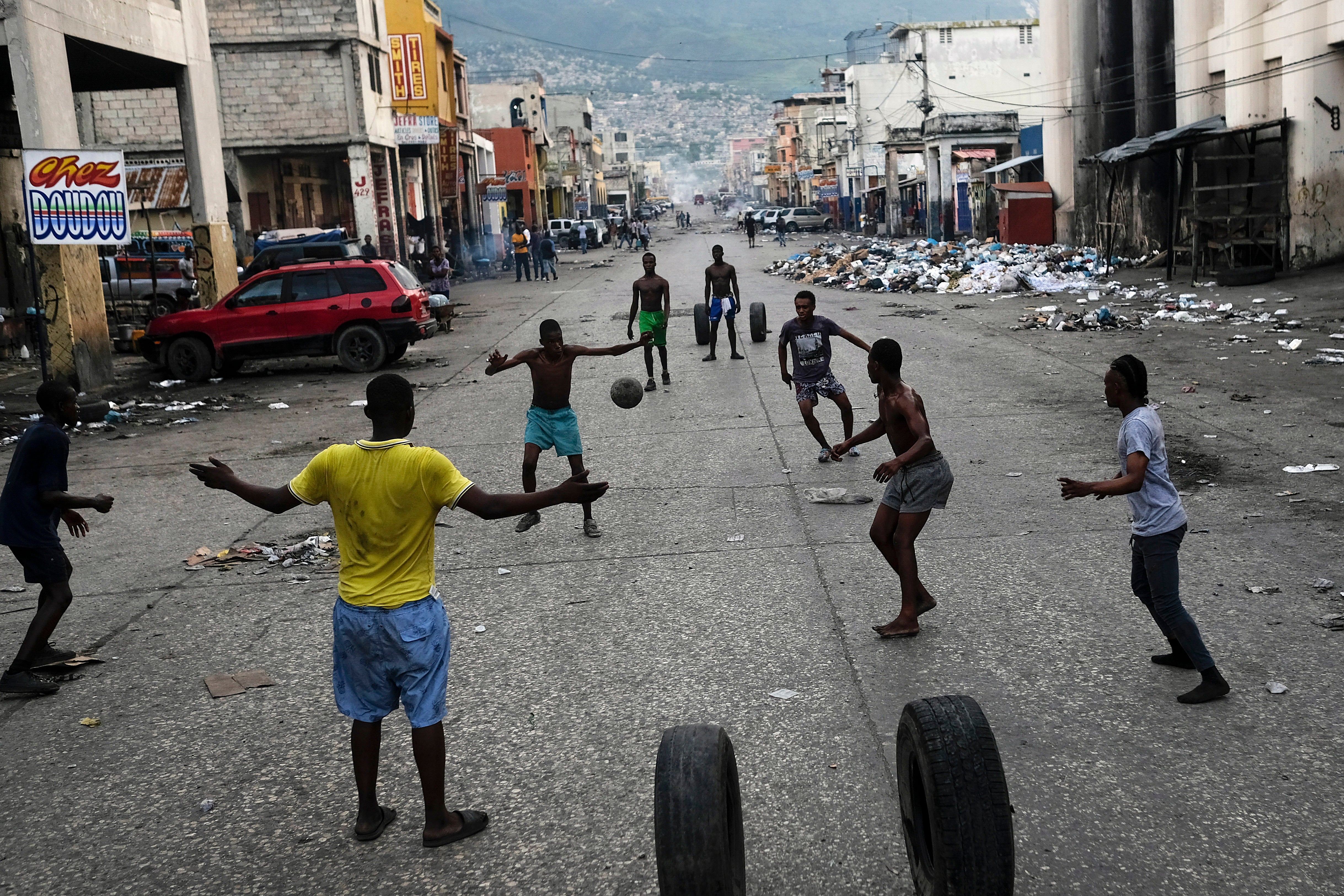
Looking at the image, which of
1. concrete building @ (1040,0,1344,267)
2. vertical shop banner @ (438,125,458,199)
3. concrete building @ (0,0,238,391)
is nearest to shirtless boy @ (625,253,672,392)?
concrete building @ (0,0,238,391)

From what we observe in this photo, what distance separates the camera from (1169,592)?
17.7 ft

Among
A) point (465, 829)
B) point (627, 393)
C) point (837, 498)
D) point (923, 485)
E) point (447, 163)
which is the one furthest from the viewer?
point (447, 163)

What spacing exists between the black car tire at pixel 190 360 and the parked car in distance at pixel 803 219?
2401 inches

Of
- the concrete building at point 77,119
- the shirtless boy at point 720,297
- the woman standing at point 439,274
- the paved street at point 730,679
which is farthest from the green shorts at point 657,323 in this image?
the woman standing at point 439,274

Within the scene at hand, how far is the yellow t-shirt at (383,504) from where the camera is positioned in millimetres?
4301

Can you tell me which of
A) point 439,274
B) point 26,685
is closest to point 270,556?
point 26,685

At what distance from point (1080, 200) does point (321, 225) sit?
81.3ft

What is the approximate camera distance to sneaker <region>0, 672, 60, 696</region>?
6.12 m

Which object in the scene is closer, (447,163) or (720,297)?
(720,297)

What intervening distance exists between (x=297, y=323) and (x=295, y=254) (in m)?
9.05

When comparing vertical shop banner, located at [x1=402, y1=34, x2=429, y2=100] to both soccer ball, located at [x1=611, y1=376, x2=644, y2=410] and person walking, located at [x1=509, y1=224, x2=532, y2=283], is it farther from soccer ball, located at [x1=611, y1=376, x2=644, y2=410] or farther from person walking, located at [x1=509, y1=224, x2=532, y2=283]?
soccer ball, located at [x1=611, y1=376, x2=644, y2=410]

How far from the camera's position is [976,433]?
11.8 metres

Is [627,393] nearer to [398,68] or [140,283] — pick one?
[140,283]

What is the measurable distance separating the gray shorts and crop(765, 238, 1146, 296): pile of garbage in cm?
2281
